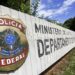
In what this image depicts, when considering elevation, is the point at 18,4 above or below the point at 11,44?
above

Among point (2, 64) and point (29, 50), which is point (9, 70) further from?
point (29, 50)

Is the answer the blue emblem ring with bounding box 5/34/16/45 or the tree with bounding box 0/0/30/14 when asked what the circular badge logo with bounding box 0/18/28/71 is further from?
the tree with bounding box 0/0/30/14

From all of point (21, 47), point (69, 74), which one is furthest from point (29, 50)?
point (69, 74)

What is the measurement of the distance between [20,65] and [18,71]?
138mm

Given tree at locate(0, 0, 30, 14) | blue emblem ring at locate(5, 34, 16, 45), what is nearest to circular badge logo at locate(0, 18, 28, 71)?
blue emblem ring at locate(5, 34, 16, 45)

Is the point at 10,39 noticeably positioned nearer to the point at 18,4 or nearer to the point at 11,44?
the point at 11,44

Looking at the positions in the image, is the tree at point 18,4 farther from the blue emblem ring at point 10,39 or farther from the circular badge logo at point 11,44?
the blue emblem ring at point 10,39

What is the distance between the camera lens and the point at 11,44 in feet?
18.8

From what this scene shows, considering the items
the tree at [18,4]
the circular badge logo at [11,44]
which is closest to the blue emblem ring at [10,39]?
the circular badge logo at [11,44]

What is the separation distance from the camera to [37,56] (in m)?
7.91

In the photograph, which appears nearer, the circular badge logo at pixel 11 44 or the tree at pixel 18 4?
the circular badge logo at pixel 11 44

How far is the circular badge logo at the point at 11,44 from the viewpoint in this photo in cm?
542

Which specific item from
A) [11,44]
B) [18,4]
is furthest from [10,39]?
[18,4]

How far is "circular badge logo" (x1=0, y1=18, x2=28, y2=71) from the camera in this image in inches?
213
